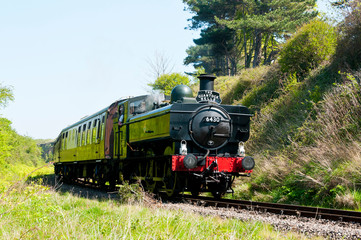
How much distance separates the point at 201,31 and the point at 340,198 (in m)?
33.1

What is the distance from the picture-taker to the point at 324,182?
9750 mm

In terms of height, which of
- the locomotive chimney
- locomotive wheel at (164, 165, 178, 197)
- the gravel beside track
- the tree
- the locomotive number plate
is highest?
the tree

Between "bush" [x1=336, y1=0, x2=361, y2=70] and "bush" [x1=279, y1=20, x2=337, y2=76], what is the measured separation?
155 cm

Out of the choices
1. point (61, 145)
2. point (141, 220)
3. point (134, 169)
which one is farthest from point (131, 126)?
point (61, 145)

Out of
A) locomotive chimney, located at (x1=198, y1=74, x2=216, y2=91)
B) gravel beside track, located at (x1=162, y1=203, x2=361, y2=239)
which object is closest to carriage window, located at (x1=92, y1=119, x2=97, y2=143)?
locomotive chimney, located at (x1=198, y1=74, x2=216, y2=91)

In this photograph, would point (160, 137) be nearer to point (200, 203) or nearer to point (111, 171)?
point (200, 203)

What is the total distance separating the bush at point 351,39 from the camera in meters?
14.9

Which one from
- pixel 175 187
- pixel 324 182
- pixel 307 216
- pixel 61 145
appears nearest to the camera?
pixel 307 216

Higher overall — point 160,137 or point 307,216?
point 160,137

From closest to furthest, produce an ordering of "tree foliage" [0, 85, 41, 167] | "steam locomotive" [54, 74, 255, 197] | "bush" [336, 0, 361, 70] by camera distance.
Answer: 1. "steam locomotive" [54, 74, 255, 197]
2. "bush" [336, 0, 361, 70]
3. "tree foliage" [0, 85, 41, 167]

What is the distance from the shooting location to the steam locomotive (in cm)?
1009

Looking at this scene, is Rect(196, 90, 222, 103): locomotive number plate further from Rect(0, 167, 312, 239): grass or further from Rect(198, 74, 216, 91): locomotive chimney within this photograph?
Rect(0, 167, 312, 239): grass

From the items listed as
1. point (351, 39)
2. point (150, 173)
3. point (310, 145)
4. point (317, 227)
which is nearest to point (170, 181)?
point (150, 173)

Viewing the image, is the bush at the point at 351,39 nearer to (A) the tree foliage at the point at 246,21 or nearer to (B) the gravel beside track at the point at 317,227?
(B) the gravel beside track at the point at 317,227
